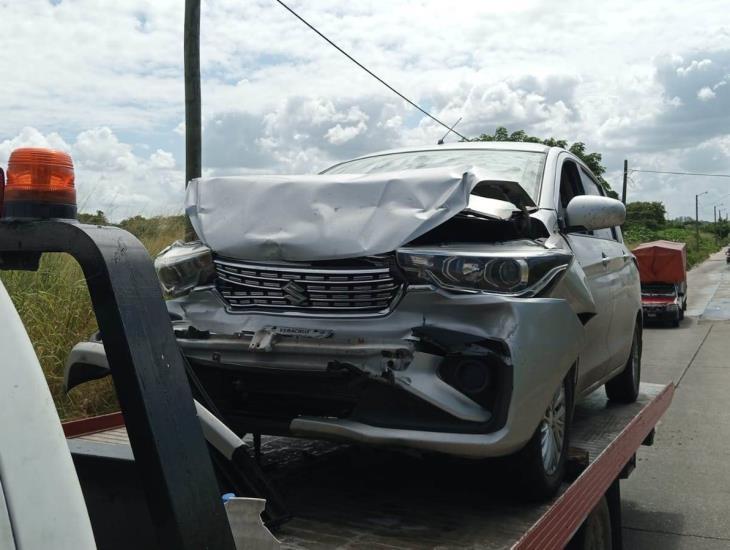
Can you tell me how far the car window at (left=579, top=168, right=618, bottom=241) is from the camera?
5305 mm

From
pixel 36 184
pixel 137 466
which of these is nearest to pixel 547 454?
pixel 137 466

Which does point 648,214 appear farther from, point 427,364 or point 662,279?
point 427,364

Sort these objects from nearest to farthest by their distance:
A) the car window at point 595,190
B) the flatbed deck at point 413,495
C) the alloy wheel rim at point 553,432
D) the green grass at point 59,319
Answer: the flatbed deck at point 413,495, the alloy wheel rim at point 553,432, the car window at point 595,190, the green grass at point 59,319

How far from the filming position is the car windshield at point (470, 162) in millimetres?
4406

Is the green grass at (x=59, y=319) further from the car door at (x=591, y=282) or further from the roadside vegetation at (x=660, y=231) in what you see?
the roadside vegetation at (x=660, y=231)

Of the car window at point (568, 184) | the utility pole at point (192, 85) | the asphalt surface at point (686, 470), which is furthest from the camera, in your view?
the utility pole at point (192, 85)

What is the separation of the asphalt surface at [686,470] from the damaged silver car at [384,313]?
8.97ft

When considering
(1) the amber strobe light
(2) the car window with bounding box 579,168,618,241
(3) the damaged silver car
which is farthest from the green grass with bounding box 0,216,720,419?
(1) the amber strobe light

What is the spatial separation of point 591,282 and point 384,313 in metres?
1.65

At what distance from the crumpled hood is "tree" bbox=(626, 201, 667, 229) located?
10954cm

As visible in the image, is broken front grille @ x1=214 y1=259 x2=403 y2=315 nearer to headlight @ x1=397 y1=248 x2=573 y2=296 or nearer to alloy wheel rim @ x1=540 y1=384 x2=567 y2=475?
headlight @ x1=397 y1=248 x2=573 y2=296

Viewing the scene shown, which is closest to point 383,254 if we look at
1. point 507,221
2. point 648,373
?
point 507,221

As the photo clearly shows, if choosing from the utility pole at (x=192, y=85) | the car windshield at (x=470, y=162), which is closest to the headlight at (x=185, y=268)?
the car windshield at (x=470, y=162)

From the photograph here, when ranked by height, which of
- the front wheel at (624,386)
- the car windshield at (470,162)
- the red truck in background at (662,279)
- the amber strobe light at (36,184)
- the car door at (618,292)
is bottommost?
the red truck in background at (662,279)
